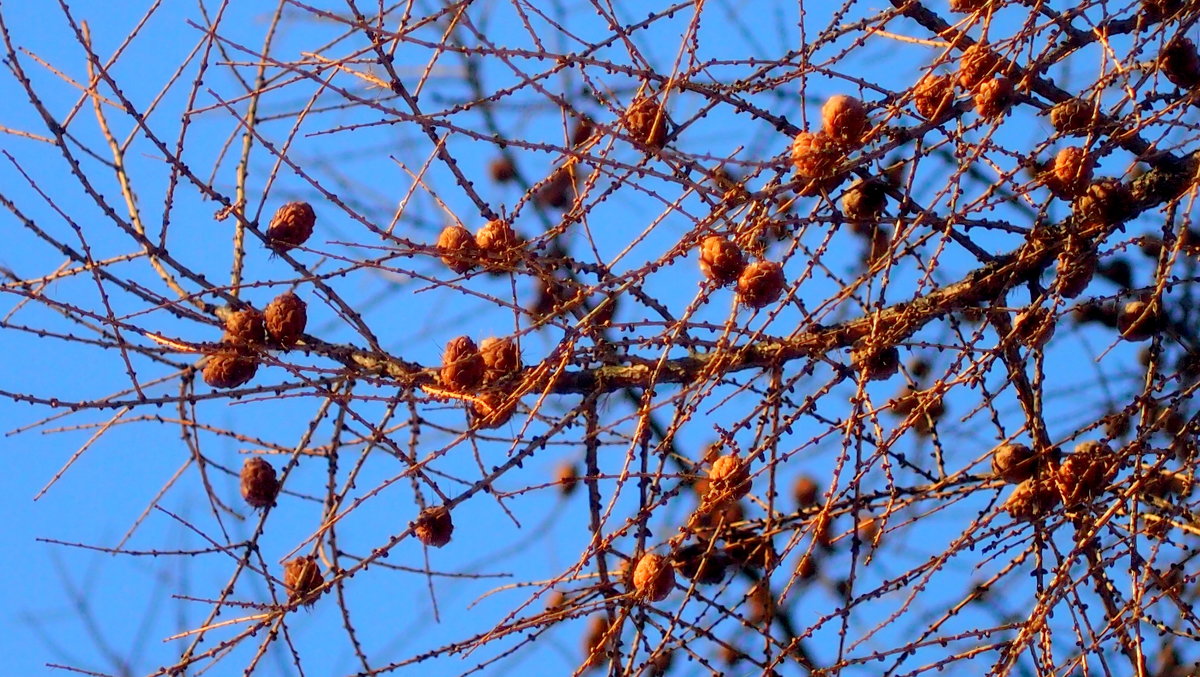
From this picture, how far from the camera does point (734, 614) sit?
100 inches

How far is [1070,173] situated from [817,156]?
0.51 meters

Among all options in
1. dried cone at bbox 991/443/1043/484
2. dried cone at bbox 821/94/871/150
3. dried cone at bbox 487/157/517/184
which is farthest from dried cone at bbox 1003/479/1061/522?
dried cone at bbox 487/157/517/184

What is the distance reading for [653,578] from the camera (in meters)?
2.51

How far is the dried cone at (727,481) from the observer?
2332 millimetres

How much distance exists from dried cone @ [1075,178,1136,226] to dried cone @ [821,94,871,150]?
518 millimetres

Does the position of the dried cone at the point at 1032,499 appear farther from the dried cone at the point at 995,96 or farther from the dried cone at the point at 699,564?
the dried cone at the point at 995,96

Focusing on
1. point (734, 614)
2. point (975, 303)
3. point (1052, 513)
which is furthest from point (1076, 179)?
point (734, 614)

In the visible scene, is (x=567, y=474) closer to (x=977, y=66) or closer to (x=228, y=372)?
(x=228, y=372)

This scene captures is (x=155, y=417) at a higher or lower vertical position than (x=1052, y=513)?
higher

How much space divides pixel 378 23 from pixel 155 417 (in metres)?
1.00

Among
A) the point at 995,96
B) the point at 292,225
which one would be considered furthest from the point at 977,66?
the point at 292,225

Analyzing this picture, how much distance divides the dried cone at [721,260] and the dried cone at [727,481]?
36cm

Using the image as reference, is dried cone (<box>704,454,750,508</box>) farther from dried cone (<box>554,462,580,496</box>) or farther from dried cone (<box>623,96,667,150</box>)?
dried cone (<box>554,462,580,496</box>)

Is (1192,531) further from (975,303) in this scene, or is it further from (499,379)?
(499,379)
